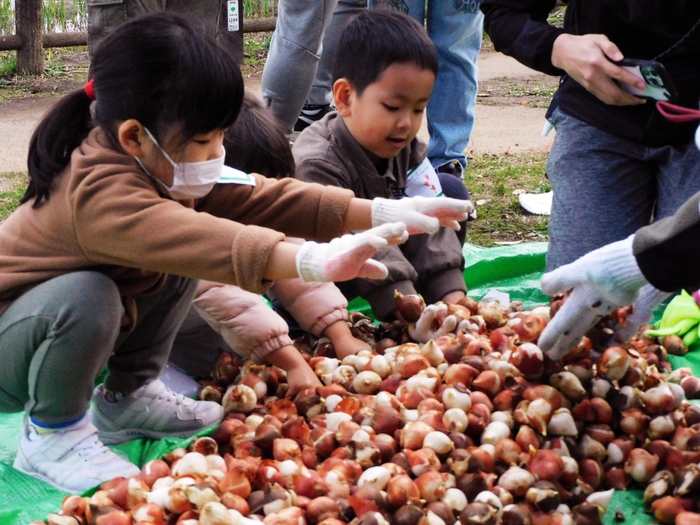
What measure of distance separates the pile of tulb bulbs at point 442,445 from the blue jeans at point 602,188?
58 cm

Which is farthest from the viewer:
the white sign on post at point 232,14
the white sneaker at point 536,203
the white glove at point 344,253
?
the white sign on post at point 232,14

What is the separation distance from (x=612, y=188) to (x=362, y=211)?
97 centimetres

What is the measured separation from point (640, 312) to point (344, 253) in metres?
0.64

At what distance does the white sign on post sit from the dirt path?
0.92 metres

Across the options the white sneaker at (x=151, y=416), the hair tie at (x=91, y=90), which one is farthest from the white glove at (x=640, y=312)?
the hair tie at (x=91, y=90)

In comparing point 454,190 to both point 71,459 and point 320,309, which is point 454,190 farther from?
point 71,459

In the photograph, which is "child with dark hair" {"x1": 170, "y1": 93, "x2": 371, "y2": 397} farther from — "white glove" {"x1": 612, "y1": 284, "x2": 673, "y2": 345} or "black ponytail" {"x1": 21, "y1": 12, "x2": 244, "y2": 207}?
"white glove" {"x1": 612, "y1": 284, "x2": 673, "y2": 345}

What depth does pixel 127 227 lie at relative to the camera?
4.66 ft

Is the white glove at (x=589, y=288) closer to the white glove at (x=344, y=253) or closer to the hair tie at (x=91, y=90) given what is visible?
the white glove at (x=344, y=253)

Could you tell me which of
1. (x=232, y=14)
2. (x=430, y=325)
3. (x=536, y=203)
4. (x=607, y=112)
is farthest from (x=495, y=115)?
(x=430, y=325)

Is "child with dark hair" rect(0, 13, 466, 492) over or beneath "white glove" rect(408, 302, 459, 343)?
over

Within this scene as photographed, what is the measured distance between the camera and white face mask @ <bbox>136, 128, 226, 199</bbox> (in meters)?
1.51

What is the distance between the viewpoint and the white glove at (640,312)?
1608mm

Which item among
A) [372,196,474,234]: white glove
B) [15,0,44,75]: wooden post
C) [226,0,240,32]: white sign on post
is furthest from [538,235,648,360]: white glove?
[15,0,44,75]: wooden post
